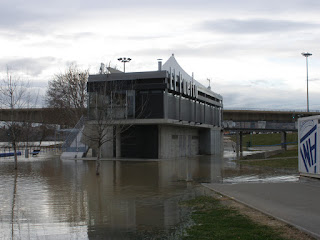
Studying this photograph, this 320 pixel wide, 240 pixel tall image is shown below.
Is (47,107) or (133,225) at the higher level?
(47,107)

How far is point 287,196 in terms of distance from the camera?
12.9 metres

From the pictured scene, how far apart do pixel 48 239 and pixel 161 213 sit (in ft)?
11.7

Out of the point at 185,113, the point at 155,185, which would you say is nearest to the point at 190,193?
the point at 155,185

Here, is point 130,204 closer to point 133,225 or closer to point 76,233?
point 133,225

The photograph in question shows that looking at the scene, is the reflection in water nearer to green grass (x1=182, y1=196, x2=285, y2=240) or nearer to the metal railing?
green grass (x1=182, y1=196, x2=285, y2=240)

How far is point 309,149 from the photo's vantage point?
18375mm

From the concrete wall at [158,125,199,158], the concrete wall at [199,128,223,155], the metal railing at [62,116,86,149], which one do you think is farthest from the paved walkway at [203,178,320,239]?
the concrete wall at [199,128,223,155]

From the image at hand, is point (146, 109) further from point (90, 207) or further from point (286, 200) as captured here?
point (286, 200)

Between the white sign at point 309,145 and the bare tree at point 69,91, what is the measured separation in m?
45.7

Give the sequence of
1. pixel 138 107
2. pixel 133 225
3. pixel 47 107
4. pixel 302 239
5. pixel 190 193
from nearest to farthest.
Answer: pixel 302 239 < pixel 133 225 < pixel 190 193 < pixel 138 107 < pixel 47 107

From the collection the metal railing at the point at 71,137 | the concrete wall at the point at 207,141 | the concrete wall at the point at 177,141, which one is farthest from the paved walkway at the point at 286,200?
the concrete wall at the point at 207,141

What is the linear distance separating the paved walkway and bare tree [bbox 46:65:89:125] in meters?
48.5

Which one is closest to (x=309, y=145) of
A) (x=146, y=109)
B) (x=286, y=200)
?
(x=286, y=200)

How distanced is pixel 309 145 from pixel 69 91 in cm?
5164
